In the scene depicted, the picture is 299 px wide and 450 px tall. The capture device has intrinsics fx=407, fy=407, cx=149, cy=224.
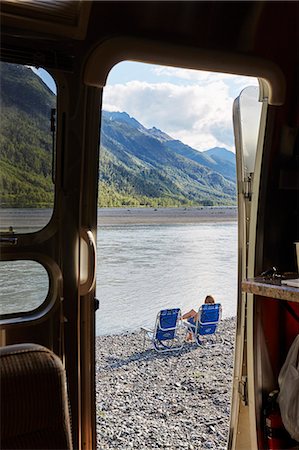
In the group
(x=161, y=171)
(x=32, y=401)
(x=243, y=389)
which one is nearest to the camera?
(x=32, y=401)

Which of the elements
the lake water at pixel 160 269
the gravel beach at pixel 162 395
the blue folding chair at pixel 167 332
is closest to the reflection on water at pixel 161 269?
the lake water at pixel 160 269

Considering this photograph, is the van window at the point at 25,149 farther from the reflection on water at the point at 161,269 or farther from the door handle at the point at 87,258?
the reflection on water at the point at 161,269

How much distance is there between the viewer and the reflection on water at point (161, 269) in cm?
481

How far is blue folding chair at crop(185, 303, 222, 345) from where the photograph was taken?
4602 mm

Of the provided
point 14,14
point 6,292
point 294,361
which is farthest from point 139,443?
point 14,14

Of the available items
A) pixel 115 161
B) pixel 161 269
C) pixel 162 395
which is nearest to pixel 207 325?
pixel 161 269

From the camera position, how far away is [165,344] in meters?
4.63

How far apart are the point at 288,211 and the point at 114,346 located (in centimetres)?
307

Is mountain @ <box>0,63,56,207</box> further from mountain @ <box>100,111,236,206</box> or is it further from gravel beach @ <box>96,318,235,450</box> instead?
mountain @ <box>100,111,236,206</box>

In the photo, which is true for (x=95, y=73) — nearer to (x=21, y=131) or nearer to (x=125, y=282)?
(x=21, y=131)

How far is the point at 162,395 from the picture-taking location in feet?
11.0

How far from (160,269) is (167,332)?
1240mm

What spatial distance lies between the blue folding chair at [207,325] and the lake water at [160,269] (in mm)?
185

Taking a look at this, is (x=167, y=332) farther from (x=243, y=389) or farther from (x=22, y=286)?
(x=22, y=286)
